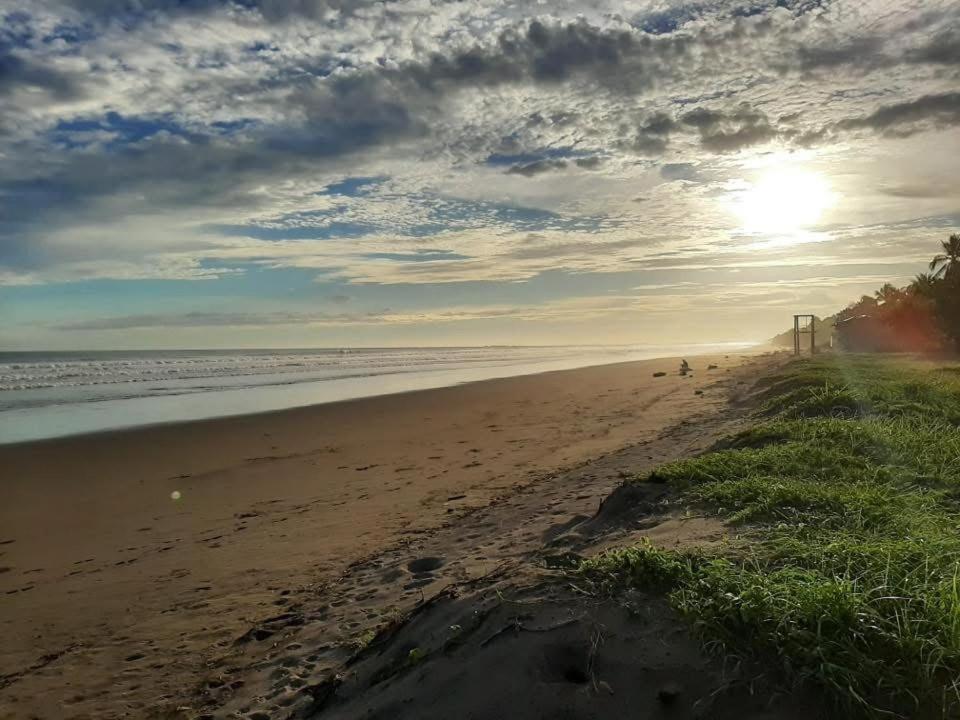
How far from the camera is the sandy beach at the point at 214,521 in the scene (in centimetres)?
502

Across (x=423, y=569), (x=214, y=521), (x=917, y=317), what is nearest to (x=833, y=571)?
(x=423, y=569)

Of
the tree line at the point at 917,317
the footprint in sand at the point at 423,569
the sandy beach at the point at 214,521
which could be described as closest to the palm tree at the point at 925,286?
the tree line at the point at 917,317

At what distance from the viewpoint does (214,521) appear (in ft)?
28.7

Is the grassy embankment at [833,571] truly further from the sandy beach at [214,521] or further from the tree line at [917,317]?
the tree line at [917,317]

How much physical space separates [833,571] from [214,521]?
7.70 m

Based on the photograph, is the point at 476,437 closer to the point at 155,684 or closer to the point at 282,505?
the point at 282,505

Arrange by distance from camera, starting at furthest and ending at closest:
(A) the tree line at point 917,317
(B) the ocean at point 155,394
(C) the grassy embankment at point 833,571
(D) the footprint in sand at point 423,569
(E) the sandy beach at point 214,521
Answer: (A) the tree line at point 917,317
(B) the ocean at point 155,394
(D) the footprint in sand at point 423,569
(E) the sandy beach at point 214,521
(C) the grassy embankment at point 833,571

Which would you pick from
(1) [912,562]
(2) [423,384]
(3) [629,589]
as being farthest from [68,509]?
(2) [423,384]

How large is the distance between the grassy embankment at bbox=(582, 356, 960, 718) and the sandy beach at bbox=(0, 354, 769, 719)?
2.20 metres

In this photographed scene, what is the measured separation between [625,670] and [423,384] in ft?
92.0

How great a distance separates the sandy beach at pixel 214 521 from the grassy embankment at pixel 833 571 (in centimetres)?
220

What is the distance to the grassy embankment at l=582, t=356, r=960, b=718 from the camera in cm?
258

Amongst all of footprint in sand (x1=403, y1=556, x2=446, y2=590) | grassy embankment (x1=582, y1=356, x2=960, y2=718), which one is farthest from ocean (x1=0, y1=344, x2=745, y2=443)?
grassy embankment (x1=582, y1=356, x2=960, y2=718)

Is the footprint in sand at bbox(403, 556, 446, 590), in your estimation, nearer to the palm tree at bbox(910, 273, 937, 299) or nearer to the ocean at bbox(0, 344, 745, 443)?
the ocean at bbox(0, 344, 745, 443)
